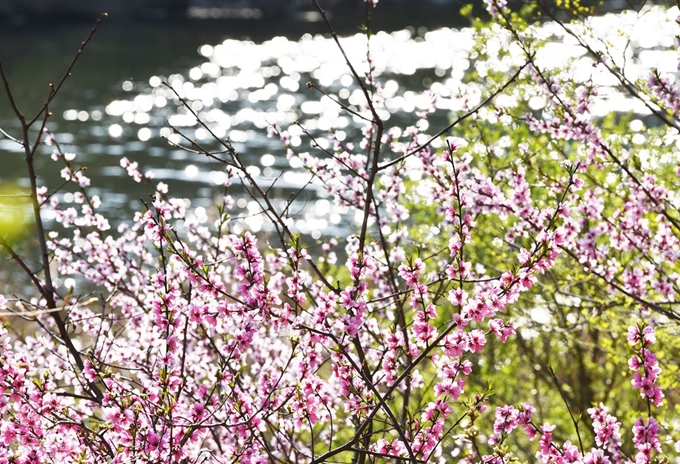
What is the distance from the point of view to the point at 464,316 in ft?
10.1

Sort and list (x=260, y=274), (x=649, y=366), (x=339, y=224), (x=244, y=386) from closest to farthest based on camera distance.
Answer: (x=649, y=366) < (x=260, y=274) < (x=244, y=386) < (x=339, y=224)

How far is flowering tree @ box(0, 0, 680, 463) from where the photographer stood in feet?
10.5

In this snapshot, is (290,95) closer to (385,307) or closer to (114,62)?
(114,62)

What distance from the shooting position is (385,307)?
13.4 feet

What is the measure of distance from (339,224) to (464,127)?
17908mm

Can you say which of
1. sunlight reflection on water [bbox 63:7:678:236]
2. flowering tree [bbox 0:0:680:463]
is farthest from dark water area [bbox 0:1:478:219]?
flowering tree [bbox 0:0:680:463]

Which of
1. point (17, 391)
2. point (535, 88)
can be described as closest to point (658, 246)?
point (535, 88)

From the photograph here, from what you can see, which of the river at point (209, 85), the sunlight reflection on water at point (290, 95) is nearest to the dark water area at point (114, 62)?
the river at point (209, 85)

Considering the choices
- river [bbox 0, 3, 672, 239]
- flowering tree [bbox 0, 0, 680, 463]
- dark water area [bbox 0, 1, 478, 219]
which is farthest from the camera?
dark water area [bbox 0, 1, 478, 219]

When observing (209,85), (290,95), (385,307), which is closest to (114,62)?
(209,85)

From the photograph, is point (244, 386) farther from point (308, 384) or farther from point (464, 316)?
point (464, 316)

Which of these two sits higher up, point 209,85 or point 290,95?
point 209,85

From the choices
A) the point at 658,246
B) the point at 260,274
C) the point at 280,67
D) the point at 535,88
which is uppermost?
the point at 280,67

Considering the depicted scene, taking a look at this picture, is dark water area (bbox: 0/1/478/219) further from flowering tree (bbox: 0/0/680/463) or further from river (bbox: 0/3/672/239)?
flowering tree (bbox: 0/0/680/463)
